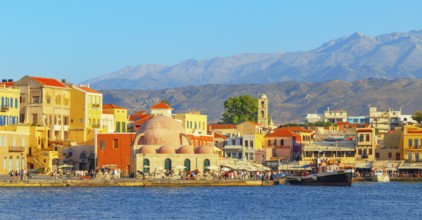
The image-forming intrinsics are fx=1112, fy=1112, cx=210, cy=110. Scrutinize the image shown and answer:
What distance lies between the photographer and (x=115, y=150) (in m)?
116

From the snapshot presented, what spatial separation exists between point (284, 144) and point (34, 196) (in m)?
71.9

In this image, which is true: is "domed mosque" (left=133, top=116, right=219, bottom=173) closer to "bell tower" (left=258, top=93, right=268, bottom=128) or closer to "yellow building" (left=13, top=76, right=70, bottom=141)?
"yellow building" (left=13, top=76, right=70, bottom=141)

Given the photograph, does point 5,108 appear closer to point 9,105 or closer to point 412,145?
point 9,105

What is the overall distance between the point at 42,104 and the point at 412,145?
4970 cm

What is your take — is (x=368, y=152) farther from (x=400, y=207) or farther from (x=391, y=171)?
(x=400, y=207)

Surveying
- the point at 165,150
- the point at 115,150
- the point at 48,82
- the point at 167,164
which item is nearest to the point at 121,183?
the point at 167,164

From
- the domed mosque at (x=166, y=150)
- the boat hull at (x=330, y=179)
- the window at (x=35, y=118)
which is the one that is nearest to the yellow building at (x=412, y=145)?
the boat hull at (x=330, y=179)

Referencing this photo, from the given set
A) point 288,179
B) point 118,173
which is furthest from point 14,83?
point 288,179

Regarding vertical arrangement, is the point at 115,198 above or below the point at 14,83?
below

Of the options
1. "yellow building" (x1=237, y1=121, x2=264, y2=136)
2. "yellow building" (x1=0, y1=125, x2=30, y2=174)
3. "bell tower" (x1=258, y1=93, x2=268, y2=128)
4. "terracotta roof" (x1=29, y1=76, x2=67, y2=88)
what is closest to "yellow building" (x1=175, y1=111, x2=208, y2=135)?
"yellow building" (x1=237, y1=121, x2=264, y2=136)

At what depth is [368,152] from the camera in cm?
14725

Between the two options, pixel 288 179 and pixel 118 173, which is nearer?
pixel 118 173

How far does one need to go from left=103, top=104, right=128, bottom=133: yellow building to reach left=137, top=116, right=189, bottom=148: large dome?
55.6 feet

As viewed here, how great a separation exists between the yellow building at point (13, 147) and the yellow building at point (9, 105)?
2.21 meters
